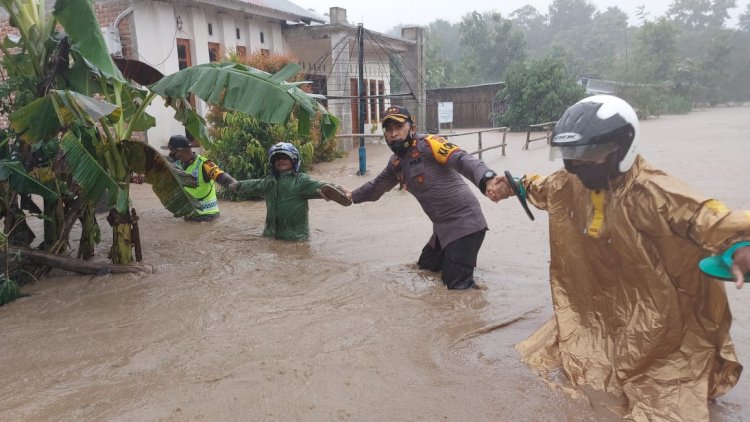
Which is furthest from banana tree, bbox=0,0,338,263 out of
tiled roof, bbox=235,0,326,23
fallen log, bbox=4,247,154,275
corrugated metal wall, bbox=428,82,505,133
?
corrugated metal wall, bbox=428,82,505,133

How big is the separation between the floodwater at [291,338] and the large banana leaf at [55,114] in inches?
55.0

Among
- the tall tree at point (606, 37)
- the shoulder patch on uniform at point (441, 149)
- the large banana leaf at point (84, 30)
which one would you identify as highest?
the tall tree at point (606, 37)

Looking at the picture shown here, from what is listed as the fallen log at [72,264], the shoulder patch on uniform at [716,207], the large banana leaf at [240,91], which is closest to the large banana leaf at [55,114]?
the large banana leaf at [240,91]

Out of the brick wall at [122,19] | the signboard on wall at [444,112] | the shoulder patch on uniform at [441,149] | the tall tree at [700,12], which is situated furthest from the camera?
the tall tree at [700,12]

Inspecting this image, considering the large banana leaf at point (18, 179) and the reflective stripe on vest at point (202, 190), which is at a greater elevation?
the large banana leaf at point (18, 179)

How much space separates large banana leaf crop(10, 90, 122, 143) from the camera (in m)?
3.94

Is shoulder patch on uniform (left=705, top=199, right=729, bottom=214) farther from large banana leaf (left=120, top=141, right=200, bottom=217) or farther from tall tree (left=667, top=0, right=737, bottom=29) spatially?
tall tree (left=667, top=0, right=737, bottom=29)

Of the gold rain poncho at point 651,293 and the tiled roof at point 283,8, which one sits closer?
the gold rain poncho at point 651,293

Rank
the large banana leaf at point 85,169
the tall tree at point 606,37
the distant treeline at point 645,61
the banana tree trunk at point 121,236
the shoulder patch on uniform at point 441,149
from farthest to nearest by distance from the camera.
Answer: the tall tree at point 606,37
the distant treeline at point 645,61
the banana tree trunk at point 121,236
the shoulder patch on uniform at point 441,149
the large banana leaf at point 85,169

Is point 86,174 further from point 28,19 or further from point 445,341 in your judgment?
point 445,341

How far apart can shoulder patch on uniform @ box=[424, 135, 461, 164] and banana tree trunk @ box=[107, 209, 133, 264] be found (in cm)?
287

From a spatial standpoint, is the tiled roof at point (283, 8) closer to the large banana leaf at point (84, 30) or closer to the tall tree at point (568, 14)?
the large banana leaf at point (84, 30)

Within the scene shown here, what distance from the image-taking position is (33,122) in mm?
4129

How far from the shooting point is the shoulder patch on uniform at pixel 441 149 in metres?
4.43
